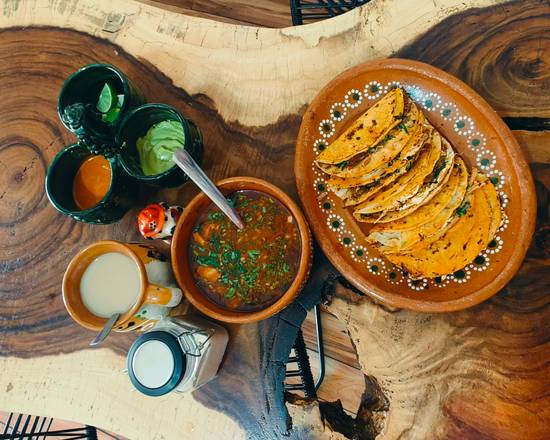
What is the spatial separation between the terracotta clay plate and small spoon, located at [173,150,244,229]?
29 cm

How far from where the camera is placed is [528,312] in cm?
174

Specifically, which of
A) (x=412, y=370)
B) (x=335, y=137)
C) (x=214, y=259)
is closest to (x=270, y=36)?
(x=335, y=137)

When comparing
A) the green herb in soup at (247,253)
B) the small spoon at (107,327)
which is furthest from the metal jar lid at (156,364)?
the green herb in soup at (247,253)

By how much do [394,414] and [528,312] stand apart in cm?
61

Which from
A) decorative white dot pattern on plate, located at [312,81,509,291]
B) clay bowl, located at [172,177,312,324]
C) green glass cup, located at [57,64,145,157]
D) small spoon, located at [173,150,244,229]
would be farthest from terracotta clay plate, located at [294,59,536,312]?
green glass cup, located at [57,64,145,157]

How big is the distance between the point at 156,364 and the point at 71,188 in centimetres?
78

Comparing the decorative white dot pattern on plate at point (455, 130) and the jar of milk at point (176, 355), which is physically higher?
the decorative white dot pattern on plate at point (455, 130)

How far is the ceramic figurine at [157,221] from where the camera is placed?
1.79 metres

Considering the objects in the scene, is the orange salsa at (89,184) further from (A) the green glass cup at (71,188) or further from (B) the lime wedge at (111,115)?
(B) the lime wedge at (111,115)

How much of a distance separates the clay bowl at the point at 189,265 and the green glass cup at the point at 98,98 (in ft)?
1.21

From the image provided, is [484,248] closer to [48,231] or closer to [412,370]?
[412,370]

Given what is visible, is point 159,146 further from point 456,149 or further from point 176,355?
point 456,149

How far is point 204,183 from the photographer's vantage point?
64.2 inches

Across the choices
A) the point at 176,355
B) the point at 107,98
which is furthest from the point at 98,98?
the point at 176,355
